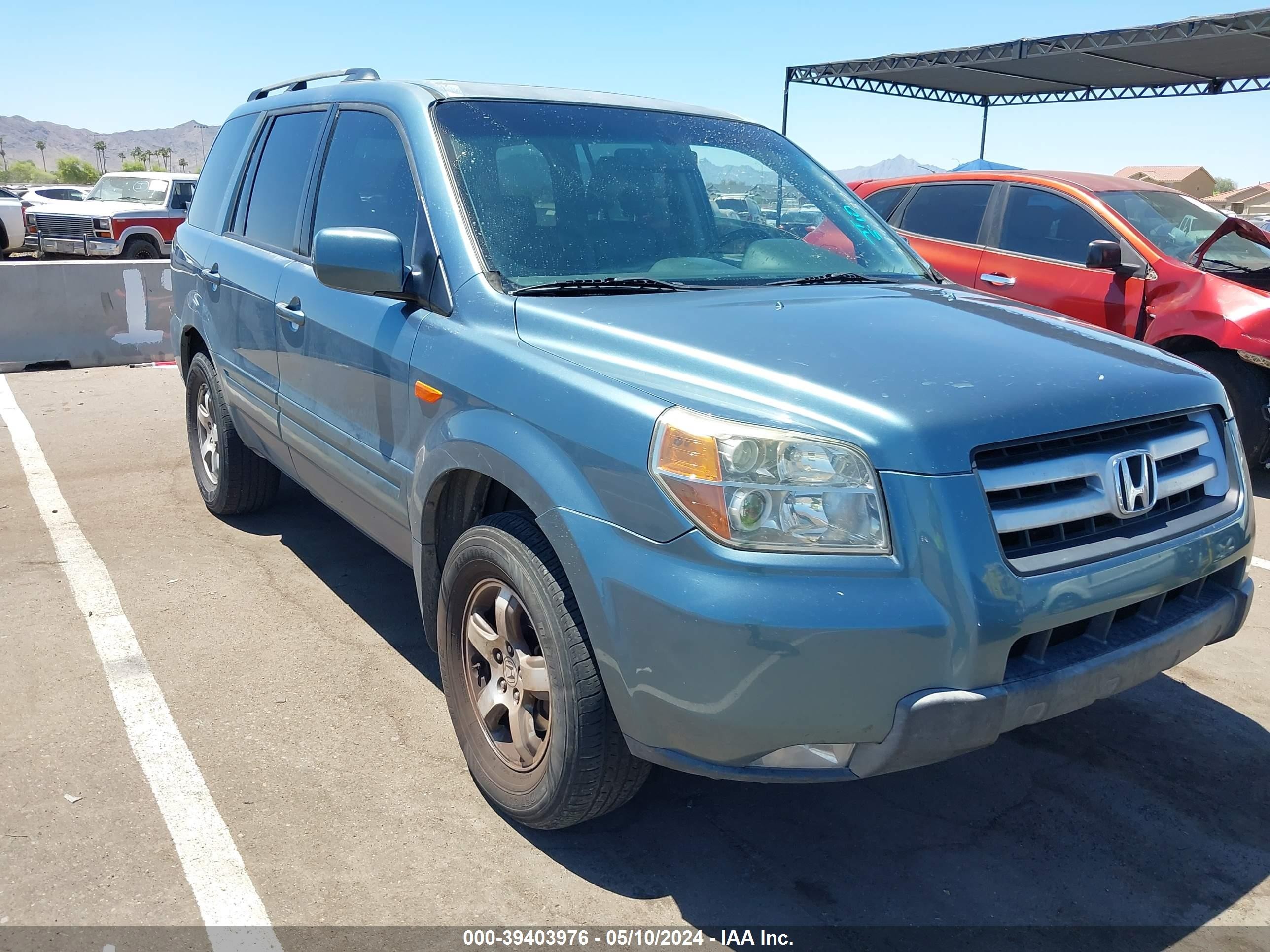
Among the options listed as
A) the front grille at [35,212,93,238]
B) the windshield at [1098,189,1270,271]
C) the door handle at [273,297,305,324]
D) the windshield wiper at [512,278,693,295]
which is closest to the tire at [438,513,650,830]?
the windshield wiper at [512,278,693,295]

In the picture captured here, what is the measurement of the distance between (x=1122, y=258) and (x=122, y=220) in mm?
17119

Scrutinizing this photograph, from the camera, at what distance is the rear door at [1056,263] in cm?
657

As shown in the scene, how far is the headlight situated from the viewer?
82.3 inches

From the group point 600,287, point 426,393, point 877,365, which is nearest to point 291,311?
point 426,393

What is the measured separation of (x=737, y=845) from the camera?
273cm

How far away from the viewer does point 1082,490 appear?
7.56 ft

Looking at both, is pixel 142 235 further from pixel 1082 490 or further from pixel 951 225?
pixel 1082 490

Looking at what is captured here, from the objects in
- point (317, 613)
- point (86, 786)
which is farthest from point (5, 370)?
point (86, 786)

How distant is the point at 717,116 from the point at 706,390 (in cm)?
205

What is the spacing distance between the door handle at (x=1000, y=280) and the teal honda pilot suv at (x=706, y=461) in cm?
352

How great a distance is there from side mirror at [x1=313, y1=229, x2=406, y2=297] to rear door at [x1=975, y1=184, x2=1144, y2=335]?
4816 mm

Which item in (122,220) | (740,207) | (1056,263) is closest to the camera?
(740,207)

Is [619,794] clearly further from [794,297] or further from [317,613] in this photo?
[317,613]

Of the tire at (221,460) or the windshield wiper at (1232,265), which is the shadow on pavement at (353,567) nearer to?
the tire at (221,460)
